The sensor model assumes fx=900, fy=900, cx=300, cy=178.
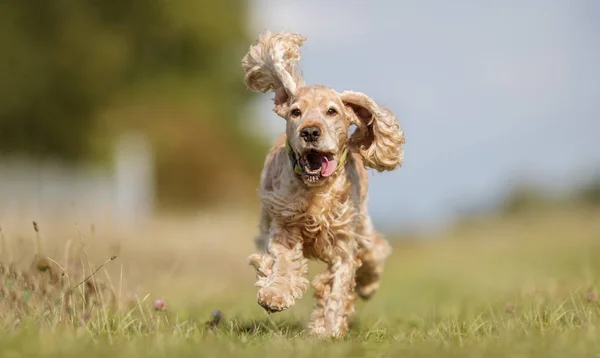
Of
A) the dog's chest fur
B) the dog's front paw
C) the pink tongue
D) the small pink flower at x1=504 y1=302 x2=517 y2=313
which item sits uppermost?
the pink tongue

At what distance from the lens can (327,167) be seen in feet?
18.2

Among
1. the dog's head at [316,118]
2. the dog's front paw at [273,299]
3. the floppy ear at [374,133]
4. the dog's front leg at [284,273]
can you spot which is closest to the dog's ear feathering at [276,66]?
the dog's head at [316,118]

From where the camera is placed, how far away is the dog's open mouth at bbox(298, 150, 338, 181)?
5496mm

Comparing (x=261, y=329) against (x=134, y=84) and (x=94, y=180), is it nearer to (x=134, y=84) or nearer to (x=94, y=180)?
(x=94, y=180)

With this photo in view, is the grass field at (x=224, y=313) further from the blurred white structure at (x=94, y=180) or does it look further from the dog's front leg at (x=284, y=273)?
the blurred white structure at (x=94, y=180)

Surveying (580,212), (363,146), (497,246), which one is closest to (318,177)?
(363,146)

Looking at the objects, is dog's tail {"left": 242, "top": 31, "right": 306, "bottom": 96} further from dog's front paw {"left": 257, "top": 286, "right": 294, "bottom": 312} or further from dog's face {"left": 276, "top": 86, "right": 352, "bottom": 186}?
dog's front paw {"left": 257, "top": 286, "right": 294, "bottom": 312}

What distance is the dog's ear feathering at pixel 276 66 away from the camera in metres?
6.02

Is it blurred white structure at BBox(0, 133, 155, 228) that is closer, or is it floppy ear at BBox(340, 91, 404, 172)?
floppy ear at BBox(340, 91, 404, 172)

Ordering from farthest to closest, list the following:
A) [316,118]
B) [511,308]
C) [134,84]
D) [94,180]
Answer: [134,84]
[94,180]
[511,308]
[316,118]

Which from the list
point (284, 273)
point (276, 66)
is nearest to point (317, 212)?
point (284, 273)

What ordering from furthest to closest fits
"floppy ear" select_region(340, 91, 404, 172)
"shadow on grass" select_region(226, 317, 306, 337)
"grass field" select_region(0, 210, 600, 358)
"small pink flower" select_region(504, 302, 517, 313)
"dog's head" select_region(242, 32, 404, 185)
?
1. "small pink flower" select_region(504, 302, 517, 313)
2. "floppy ear" select_region(340, 91, 404, 172)
3. "dog's head" select_region(242, 32, 404, 185)
4. "shadow on grass" select_region(226, 317, 306, 337)
5. "grass field" select_region(0, 210, 600, 358)

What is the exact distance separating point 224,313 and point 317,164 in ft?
6.40

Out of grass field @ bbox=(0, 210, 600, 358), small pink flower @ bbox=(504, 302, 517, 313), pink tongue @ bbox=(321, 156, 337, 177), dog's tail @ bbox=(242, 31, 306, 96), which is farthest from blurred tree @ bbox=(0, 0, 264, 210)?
pink tongue @ bbox=(321, 156, 337, 177)
